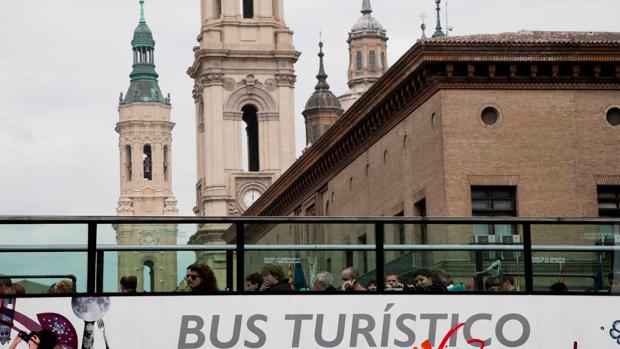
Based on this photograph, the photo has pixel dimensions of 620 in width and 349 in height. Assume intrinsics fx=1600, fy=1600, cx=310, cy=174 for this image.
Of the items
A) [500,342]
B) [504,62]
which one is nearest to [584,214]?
[504,62]

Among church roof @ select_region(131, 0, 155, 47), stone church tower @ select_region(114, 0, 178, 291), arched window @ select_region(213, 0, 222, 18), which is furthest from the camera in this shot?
church roof @ select_region(131, 0, 155, 47)

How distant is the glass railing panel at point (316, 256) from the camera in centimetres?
1471

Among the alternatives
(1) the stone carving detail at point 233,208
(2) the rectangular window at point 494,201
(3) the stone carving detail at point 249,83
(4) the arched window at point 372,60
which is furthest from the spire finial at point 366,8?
(2) the rectangular window at point 494,201

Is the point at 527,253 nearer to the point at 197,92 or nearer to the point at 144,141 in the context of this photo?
the point at 197,92

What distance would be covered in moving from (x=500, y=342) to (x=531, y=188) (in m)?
24.7

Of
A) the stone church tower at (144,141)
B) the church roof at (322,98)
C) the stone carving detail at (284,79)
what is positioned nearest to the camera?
the stone carving detail at (284,79)

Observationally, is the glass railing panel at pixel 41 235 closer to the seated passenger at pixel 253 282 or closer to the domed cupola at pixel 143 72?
the seated passenger at pixel 253 282

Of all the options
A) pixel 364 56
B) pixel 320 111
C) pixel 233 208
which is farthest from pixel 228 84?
pixel 364 56

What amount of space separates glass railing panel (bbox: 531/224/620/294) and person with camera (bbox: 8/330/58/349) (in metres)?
4.57

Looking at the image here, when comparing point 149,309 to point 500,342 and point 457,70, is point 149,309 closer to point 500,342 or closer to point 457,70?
point 500,342

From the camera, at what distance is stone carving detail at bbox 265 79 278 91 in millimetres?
98875

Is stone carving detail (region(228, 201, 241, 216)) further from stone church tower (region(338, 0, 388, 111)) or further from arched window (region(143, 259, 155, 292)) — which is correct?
arched window (region(143, 259, 155, 292))

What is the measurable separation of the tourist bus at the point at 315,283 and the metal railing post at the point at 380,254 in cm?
1

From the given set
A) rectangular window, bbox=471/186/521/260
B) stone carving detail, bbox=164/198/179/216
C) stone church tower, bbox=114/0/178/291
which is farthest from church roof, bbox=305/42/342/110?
stone carving detail, bbox=164/198/179/216
